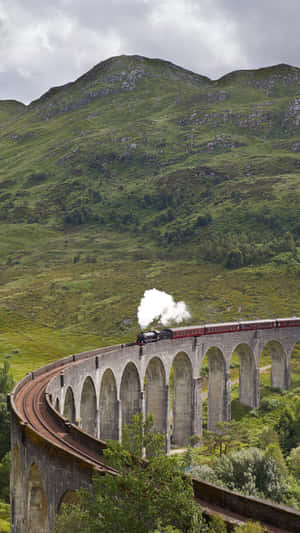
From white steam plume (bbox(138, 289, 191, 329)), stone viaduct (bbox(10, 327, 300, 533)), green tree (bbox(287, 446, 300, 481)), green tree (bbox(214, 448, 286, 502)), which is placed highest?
white steam plume (bbox(138, 289, 191, 329))

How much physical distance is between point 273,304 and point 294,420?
225 feet

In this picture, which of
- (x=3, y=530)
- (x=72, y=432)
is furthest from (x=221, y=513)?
(x=3, y=530)

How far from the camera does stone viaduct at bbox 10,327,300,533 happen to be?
2623 cm

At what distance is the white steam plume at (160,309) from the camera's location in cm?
11131

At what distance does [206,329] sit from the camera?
63.1 m

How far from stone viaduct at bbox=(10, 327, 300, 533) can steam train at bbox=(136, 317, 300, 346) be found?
74 cm

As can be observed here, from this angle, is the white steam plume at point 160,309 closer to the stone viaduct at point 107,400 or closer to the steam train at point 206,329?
the stone viaduct at point 107,400

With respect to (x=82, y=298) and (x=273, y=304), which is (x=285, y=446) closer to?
(x=273, y=304)

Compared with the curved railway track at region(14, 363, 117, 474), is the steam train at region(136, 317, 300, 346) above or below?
above

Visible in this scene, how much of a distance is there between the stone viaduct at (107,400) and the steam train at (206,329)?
0.74 meters

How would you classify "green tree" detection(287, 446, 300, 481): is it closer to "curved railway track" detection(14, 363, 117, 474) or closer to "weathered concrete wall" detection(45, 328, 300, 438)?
"weathered concrete wall" detection(45, 328, 300, 438)

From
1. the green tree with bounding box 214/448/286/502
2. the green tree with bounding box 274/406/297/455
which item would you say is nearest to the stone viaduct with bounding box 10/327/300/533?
the green tree with bounding box 274/406/297/455

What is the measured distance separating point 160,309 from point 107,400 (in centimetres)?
6949

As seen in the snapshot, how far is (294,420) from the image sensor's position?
59.4 m
